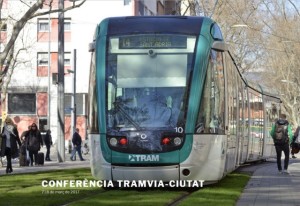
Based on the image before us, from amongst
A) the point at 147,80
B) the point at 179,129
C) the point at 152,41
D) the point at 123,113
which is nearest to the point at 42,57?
the point at 152,41

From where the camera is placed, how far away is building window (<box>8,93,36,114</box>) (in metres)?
66.5

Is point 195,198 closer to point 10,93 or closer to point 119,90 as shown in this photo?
point 119,90

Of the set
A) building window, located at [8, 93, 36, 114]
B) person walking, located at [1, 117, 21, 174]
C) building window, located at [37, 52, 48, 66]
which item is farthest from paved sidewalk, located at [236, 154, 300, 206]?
building window, located at [8, 93, 36, 114]

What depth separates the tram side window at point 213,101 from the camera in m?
16.1

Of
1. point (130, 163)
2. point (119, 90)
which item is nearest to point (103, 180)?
point (130, 163)

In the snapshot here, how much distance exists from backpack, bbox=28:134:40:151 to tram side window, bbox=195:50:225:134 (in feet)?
46.5

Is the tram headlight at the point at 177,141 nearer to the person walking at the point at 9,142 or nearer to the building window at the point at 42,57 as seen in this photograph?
the person walking at the point at 9,142

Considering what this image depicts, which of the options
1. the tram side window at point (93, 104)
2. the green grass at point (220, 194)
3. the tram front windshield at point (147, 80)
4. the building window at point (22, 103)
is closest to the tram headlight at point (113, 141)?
the tram front windshield at point (147, 80)

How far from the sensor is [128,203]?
13.6 m

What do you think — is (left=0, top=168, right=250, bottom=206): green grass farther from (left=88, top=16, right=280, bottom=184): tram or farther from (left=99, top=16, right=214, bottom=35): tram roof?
(left=99, top=16, right=214, bottom=35): tram roof

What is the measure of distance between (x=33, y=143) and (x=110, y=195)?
1531 centimetres

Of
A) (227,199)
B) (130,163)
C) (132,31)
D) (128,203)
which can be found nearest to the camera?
(128,203)

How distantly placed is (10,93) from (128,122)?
51.6 m

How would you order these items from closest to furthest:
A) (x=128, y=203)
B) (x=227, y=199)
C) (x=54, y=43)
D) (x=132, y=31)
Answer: (x=128, y=203) < (x=227, y=199) < (x=132, y=31) < (x=54, y=43)
